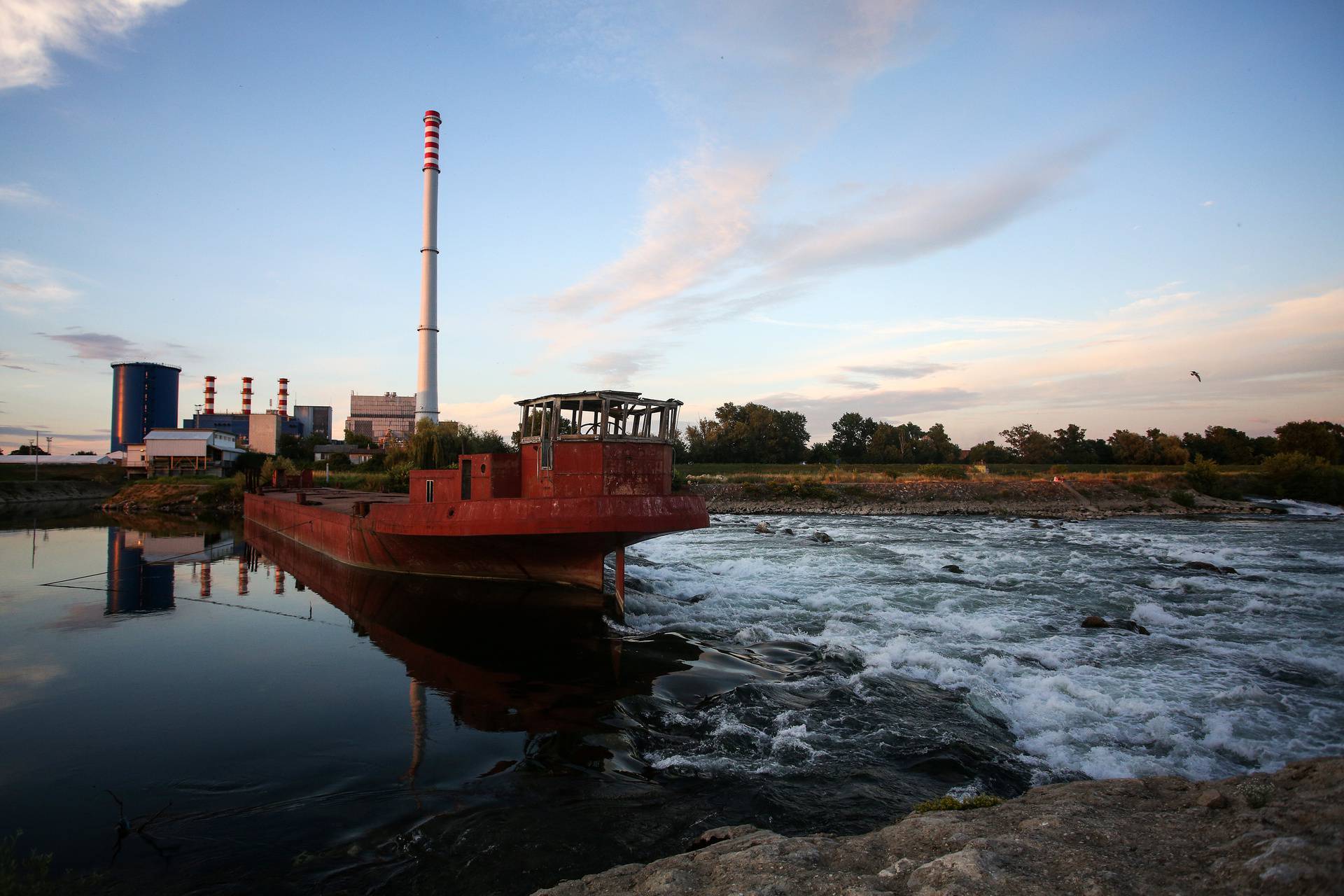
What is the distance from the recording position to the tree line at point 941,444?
7672 centimetres

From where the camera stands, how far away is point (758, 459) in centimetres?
8388

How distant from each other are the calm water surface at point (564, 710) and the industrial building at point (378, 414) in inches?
5225

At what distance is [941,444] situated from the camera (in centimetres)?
9469

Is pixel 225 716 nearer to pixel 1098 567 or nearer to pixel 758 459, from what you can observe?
pixel 1098 567

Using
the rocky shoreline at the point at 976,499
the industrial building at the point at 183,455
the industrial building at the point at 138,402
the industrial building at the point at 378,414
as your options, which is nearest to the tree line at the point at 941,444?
the rocky shoreline at the point at 976,499

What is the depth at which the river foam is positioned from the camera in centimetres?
680

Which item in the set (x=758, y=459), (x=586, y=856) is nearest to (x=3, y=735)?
(x=586, y=856)

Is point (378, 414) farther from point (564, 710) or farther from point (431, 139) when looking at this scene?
point (564, 710)

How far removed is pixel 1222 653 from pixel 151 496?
55.9 meters

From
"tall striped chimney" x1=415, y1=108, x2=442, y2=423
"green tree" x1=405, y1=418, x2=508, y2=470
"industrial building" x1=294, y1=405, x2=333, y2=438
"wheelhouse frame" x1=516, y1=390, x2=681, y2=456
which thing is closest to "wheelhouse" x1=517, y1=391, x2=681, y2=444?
"wheelhouse frame" x1=516, y1=390, x2=681, y2=456

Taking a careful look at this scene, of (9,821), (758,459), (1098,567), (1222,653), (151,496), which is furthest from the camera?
(758,459)

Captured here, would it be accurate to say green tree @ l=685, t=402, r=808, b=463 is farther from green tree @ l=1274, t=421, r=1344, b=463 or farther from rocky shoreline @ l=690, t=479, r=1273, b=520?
green tree @ l=1274, t=421, r=1344, b=463

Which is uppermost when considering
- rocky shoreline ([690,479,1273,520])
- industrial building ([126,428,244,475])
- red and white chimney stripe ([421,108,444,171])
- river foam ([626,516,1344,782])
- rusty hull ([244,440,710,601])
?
red and white chimney stripe ([421,108,444,171])

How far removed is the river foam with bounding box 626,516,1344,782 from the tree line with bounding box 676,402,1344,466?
57165mm
